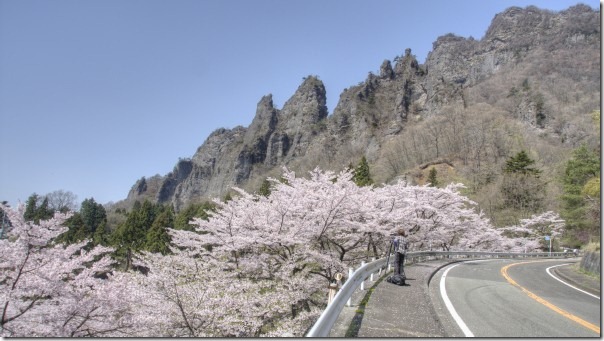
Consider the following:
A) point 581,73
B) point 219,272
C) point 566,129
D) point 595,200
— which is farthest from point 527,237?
point 581,73

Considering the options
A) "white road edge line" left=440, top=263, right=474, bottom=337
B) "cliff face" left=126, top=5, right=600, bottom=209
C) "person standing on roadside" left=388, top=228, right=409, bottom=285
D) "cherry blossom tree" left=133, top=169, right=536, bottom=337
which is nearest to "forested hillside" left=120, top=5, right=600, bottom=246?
"cliff face" left=126, top=5, right=600, bottom=209

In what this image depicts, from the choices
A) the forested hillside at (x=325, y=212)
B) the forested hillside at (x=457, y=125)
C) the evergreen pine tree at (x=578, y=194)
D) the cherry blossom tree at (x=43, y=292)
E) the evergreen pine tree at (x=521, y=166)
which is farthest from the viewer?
the forested hillside at (x=457, y=125)

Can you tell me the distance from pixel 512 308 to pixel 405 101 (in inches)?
4517

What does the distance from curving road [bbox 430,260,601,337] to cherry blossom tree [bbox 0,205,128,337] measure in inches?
276

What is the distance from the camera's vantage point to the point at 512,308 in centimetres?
813

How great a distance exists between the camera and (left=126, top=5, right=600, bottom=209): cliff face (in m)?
104

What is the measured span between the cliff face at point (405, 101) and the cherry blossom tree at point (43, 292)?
84739 millimetres

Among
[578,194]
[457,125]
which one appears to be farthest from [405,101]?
[578,194]

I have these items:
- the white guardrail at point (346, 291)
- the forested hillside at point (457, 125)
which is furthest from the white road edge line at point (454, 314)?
the forested hillside at point (457, 125)

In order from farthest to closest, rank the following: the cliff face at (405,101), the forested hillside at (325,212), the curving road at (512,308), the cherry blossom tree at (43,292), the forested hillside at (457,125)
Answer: the cliff face at (405,101), the forested hillside at (457,125), the forested hillside at (325,212), the cherry blossom tree at (43,292), the curving road at (512,308)

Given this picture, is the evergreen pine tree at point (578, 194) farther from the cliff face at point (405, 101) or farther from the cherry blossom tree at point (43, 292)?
the cliff face at point (405, 101)

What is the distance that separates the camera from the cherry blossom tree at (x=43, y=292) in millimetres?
8070

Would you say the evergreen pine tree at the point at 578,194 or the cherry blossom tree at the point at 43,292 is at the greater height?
the evergreen pine tree at the point at 578,194

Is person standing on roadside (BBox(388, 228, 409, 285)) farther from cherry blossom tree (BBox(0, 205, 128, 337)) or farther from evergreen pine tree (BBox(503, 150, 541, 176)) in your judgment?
evergreen pine tree (BBox(503, 150, 541, 176))
